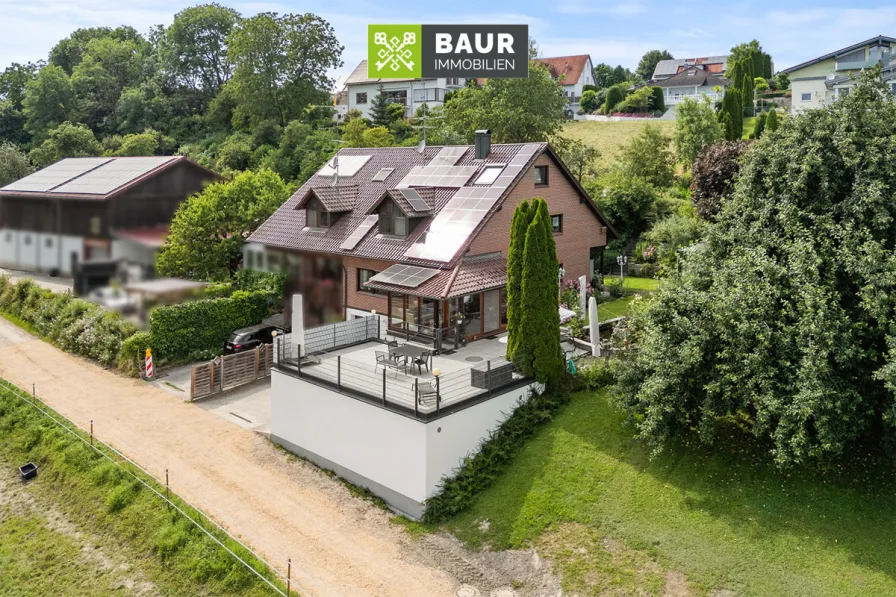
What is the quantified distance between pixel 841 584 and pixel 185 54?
85741 millimetres

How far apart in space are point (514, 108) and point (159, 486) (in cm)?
3785

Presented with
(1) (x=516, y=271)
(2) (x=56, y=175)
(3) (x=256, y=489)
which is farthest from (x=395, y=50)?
(3) (x=256, y=489)

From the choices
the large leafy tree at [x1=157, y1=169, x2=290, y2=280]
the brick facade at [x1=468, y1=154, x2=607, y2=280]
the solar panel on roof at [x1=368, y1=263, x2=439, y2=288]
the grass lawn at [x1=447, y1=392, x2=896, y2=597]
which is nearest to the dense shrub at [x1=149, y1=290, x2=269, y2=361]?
the large leafy tree at [x1=157, y1=169, x2=290, y2=280]

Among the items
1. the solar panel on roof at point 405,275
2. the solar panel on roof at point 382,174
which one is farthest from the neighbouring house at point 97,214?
the solar panel on roof at point 405,275

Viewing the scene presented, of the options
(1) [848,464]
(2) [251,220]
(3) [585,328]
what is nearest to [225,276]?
(2) [251,220]

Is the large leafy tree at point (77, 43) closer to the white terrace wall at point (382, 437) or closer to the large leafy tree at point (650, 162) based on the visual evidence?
the large leafy tree at point (650, 162)

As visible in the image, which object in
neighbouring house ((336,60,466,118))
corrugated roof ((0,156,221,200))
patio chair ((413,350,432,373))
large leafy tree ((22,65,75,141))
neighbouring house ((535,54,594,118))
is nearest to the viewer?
patio chair ((413,350,432,373))

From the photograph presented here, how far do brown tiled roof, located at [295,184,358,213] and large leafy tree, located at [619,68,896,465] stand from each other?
1630cm

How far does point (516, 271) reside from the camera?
69.2ft

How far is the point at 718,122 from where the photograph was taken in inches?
2048

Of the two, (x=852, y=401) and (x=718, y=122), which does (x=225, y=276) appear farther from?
(x=718, y=122)

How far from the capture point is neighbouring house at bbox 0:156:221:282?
37.6 meters

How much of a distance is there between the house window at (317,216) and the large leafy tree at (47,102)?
63.0 metres

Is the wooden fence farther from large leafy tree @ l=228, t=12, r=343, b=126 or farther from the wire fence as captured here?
large leafy tree @ l=228, t=12, r=343, b=126
